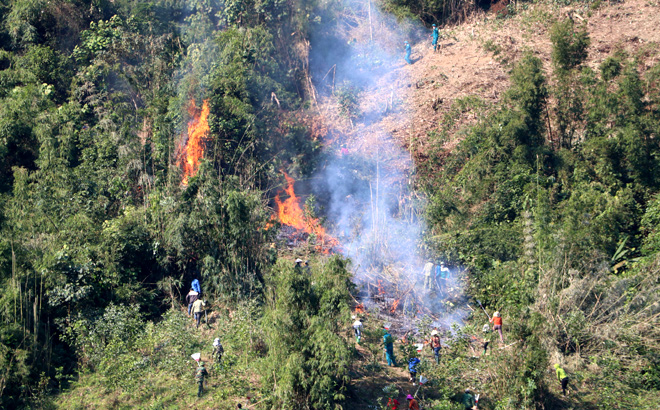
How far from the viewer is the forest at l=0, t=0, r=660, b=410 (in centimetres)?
1174

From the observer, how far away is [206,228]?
14602 millimetres

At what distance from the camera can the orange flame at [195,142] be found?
57.5 feet

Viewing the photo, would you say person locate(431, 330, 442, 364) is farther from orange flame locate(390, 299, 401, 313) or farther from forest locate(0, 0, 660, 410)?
orange flame locate(390, 299, 401, 313)

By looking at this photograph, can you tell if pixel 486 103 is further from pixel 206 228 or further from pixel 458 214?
pixel 206 228

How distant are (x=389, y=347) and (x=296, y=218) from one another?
232 inches

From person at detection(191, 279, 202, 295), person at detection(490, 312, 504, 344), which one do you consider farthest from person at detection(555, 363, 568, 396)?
person at detection(191, 279, 202, 295)

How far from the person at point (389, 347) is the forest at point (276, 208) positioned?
271 millimetres

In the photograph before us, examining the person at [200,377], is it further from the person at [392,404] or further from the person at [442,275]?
the person at [442,275]

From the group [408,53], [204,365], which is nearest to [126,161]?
[204,365]

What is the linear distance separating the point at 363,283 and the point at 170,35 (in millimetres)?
11373

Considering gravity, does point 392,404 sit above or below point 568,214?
below

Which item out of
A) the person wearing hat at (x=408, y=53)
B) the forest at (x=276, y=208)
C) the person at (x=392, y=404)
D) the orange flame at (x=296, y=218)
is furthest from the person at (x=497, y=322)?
the person wearing hat at (x=408, y=53)

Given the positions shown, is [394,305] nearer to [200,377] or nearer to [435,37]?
[200,377]

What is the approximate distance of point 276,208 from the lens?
17.7 meters
